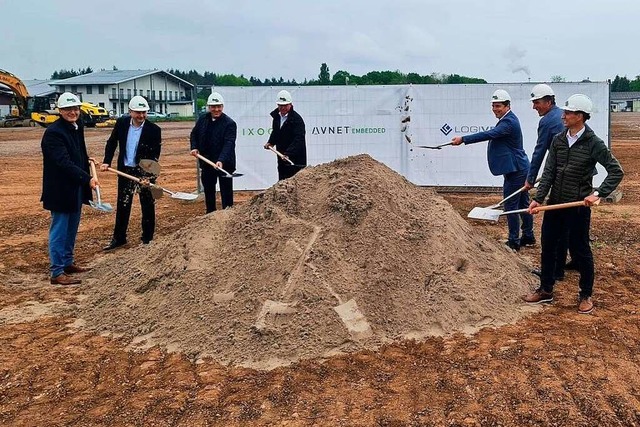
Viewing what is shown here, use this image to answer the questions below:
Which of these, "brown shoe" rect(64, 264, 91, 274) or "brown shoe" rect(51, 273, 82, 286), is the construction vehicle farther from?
"brown shoe" rect(51, 273, 82, 286)

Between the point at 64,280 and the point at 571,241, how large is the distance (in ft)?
16.8

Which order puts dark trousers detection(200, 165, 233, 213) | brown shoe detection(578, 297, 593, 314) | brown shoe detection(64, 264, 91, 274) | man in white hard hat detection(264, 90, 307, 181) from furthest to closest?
man in white hard hat detection(264, 90, 307, 181)
dark trousers detection(200, 165, 233, 213)
brown shoe detection(64, 264, 91, 274)
brown shoe detection(578, 297, 593, 314)

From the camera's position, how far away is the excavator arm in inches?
1411

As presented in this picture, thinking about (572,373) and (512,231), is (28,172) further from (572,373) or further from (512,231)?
(572,373)

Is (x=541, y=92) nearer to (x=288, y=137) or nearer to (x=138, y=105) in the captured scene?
(x=288, y=137)

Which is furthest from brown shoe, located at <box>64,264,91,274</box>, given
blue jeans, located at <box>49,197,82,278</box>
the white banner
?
the white banner

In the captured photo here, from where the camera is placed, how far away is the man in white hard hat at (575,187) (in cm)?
516

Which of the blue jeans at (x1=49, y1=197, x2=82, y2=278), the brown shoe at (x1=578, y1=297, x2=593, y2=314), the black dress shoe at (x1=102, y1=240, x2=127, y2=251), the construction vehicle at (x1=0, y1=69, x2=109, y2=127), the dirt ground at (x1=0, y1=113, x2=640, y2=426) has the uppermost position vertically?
the construction vehicle at (x1=0, y1=69, x2=109, y2=127)

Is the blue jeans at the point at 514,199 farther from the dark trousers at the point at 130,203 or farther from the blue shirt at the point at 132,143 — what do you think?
the blue shirt at the point at 132,143

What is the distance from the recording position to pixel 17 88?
36.9 m

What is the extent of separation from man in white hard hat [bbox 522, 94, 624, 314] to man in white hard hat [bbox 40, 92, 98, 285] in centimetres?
467

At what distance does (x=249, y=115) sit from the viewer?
11.5 m

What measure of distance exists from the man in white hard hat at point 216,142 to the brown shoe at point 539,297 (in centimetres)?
400

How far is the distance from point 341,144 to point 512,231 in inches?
197
